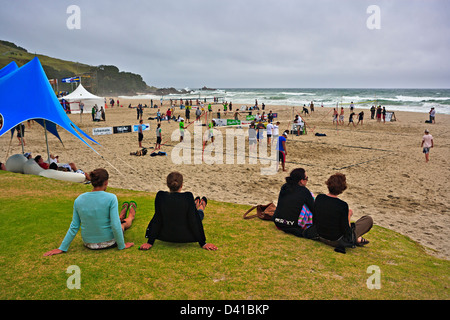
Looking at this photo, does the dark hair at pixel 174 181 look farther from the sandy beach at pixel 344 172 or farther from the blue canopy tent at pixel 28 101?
the blue canopy tent at pixel 28 101

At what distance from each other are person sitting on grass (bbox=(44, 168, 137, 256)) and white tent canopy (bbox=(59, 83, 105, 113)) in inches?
1276

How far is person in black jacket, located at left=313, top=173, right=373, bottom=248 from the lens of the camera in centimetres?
438

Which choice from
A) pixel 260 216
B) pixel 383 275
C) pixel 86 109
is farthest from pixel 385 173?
pixel 86 109

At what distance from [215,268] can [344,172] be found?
10.9 meters

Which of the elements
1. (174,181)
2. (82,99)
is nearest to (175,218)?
(174,181)

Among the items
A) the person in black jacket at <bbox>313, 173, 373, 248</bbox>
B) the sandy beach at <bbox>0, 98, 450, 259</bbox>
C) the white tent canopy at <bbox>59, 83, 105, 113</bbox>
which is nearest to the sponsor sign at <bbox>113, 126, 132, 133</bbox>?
the sandy beach at <bbox>0, 98, 450, 259</bbox>

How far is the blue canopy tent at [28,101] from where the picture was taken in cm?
904

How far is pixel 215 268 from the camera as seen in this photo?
12.5 feet

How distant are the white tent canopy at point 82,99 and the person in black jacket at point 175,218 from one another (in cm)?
3273

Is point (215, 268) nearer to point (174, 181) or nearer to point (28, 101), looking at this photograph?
point (174, 181)

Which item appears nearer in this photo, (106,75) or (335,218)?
(335,218)

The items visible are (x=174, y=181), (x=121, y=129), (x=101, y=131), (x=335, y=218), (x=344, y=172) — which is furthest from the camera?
(x=121, y=129)
